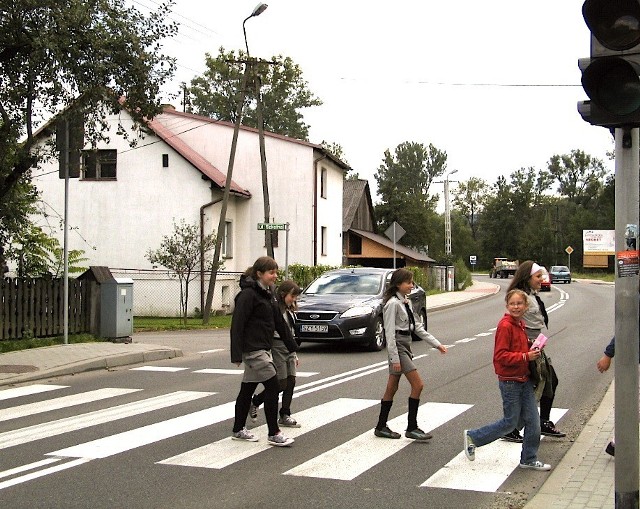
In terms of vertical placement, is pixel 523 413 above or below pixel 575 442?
above

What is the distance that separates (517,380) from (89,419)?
4.71m

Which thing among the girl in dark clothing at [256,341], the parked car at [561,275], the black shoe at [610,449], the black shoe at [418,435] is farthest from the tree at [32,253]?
the parked car at [561,275]

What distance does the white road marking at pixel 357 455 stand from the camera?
6.66m

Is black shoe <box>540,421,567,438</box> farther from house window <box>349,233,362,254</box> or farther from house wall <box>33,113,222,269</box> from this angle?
house window <box>349,233,362,254</box>

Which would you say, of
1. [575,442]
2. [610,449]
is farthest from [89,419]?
[610,449]

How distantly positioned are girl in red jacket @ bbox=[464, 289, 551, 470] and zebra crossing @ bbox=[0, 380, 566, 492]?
283mm

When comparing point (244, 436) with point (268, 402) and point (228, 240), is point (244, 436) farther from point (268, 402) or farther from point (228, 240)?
point (228, 240)

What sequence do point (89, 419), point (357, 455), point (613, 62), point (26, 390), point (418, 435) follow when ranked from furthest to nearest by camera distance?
point (26, 390), point (89, 419), point (418, 435), point (357, 455), point (613, 62)

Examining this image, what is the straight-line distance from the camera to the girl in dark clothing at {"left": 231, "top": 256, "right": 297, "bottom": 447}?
757cm

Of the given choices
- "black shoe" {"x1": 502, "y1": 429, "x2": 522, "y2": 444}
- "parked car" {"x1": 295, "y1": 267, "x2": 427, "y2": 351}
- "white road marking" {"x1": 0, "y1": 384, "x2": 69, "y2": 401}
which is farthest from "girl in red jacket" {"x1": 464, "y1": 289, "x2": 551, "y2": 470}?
"parked car" {"x1": 295, "y1": 267, "x2": 427, "y2": 351}

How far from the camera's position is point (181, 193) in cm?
3198

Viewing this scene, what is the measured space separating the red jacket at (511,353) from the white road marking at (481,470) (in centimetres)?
76

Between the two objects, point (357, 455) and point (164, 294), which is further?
point (164, 294)

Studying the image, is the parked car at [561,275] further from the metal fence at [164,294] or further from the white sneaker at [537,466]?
the white sneaker at [537,466]
